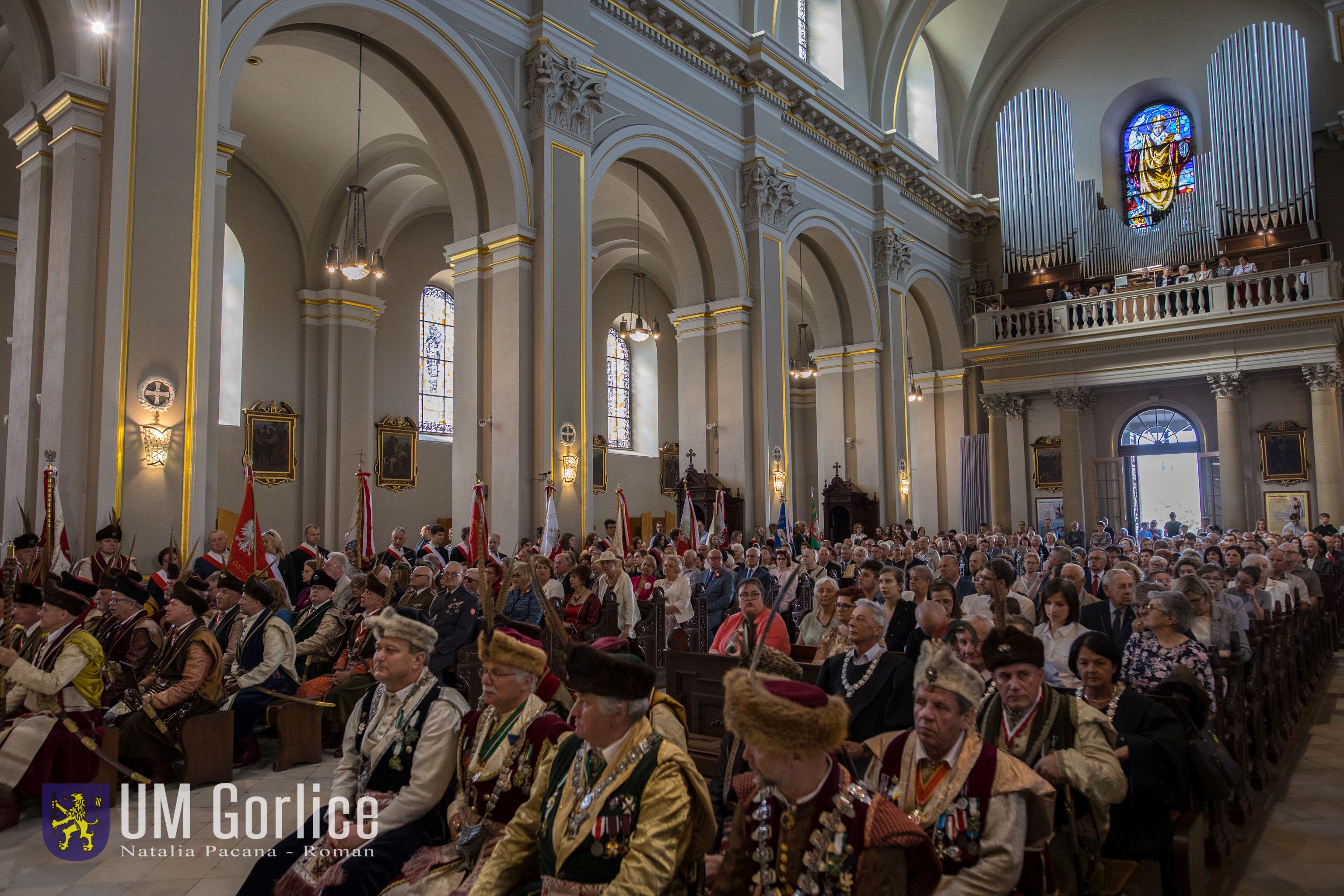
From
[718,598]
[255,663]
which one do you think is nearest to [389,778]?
[255,663]

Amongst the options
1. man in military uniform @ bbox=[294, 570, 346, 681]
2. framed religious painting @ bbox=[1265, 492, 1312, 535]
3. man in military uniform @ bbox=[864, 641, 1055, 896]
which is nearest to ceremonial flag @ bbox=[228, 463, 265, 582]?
man in military uniform @ bbox=[294, 570, 346, 681]

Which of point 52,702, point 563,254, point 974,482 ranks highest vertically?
point 563,254

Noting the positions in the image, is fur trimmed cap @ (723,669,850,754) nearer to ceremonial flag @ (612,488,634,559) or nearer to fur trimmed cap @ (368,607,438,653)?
fur trimmed cap @ (368,607,438,653)

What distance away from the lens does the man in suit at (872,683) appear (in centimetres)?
382

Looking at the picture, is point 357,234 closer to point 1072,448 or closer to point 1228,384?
point 1072,448

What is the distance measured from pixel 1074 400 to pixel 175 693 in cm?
1980

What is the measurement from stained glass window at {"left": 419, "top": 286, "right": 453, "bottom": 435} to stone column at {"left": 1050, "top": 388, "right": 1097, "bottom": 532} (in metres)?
14.2

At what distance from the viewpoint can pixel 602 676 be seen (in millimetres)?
2584

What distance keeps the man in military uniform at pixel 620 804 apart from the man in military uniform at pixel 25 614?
169 inches

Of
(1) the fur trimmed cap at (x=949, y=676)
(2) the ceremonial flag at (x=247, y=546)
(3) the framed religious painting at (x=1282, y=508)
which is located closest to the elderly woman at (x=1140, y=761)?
(1) the fur trimmed cap at (x=949, y=676)

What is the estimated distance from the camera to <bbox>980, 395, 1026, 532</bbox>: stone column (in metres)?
21.5

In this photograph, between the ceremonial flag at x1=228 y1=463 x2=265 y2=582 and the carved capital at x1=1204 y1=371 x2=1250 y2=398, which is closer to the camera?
the ceremonial flag at x1=228 y1=463 x2=265 y2=582

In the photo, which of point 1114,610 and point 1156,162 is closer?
point 1114,610

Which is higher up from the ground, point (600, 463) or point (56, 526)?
point (600, 463)
